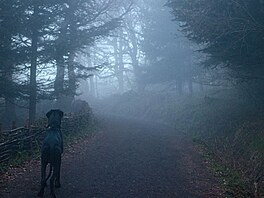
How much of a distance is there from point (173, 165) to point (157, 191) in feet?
10.8

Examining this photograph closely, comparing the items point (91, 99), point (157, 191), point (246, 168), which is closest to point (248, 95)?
point (246, 168)

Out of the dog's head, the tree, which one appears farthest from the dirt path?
the tree

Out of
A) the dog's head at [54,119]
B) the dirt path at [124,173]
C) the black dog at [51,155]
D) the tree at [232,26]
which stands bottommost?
the dirt path at [124,173]

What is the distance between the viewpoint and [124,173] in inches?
433

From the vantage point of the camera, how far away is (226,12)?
15258mm

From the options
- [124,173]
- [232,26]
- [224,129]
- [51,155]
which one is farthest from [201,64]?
[51,155]

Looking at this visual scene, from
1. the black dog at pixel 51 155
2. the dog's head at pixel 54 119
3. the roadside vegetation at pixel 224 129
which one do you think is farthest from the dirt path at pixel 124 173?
the dog's head at pixel 54 119

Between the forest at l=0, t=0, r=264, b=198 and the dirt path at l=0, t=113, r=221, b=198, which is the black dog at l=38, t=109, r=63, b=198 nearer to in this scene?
the dirt path at l=0, t=113, r=221, b=198

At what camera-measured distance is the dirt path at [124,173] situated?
9102 mm

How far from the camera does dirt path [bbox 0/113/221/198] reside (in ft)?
29.9

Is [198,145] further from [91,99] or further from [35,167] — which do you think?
[91,99]

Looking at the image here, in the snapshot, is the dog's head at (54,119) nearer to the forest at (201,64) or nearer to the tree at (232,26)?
the forest at (201,64)

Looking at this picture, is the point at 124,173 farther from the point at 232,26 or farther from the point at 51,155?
the point at 232,26

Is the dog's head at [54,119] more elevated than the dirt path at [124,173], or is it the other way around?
the dog's head at [54,119]
